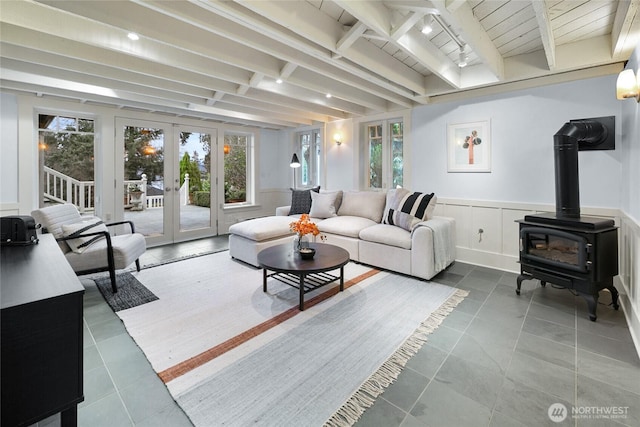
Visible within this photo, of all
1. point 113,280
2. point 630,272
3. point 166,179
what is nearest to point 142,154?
point 166,179

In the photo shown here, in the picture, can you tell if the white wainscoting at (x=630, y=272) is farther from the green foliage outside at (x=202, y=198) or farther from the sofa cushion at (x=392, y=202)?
the green foliage outside at (x=202, y=198)

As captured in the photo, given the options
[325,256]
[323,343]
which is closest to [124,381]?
[323,343]

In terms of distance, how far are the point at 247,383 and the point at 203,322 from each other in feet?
2.90

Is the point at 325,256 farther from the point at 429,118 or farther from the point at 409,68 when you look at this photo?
the point at 429,118

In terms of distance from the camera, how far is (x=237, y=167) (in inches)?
245

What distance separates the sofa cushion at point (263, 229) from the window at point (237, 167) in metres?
2.26

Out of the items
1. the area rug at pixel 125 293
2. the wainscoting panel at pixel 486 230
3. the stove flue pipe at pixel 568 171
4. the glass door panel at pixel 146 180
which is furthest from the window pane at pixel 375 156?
the area rug at pixel 125 293

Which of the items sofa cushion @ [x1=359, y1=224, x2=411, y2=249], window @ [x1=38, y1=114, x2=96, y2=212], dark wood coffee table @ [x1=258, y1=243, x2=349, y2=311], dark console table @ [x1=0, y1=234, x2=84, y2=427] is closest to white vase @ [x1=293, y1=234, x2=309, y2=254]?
dark wood coffee table @ [x1=258, y1=243, x2=349, y2=311]

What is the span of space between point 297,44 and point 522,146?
295 centimetres

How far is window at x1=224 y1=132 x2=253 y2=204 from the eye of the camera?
19.8 ft

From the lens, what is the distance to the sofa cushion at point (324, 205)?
467cm

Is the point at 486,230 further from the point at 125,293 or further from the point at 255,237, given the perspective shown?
the point at 125,293

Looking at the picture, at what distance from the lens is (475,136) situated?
3902mm

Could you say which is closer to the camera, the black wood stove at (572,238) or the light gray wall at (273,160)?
the black wood stove at (572,238)
